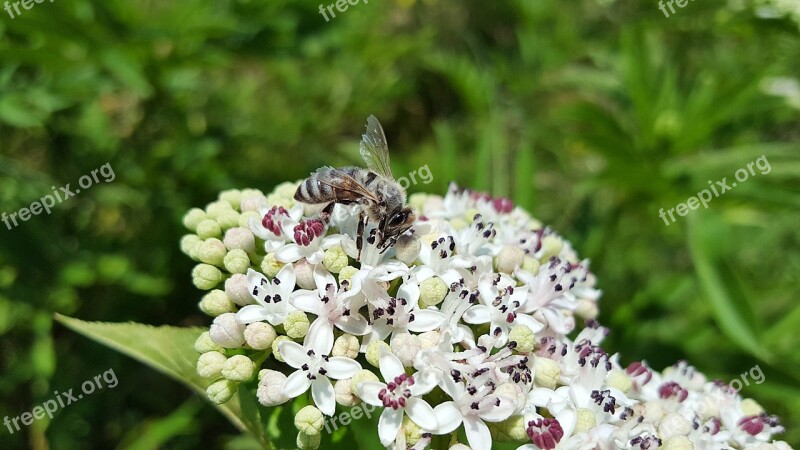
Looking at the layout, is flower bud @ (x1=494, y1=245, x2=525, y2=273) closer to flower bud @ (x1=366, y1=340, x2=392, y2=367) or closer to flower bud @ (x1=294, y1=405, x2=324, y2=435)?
flower bud @ (x1=366, y1=340, x2=392, y2=367)

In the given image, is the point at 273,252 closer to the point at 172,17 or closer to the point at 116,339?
the point at 116,339

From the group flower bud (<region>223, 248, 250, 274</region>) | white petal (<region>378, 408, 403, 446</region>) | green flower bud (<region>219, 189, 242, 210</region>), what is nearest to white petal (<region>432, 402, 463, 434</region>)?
white petal (<region>378, 408, 403, 446</region>)

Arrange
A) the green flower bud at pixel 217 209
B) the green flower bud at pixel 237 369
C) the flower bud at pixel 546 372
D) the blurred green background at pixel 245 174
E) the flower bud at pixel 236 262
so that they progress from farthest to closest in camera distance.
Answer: the blurred green background at pixel 245 174 → the green flower bud at pixel 217 209 → the flower bud at pixel 236 262 → the flower bud at pixel 546 372 → the green flower bud at pixel 237 369

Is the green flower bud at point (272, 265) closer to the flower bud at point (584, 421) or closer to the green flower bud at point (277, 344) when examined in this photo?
the green flower bud at point (277, 344)

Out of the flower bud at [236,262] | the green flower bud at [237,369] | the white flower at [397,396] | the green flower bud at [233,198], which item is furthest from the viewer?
the green flower bud at [233,198]

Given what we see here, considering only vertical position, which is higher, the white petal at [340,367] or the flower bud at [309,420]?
the white petal at [340,367]

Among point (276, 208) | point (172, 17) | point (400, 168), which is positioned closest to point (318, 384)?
point (276, 208)

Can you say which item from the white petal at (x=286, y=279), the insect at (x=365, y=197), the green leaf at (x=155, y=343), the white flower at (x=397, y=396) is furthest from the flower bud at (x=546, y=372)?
the green leaf at (x=155, y=343)
